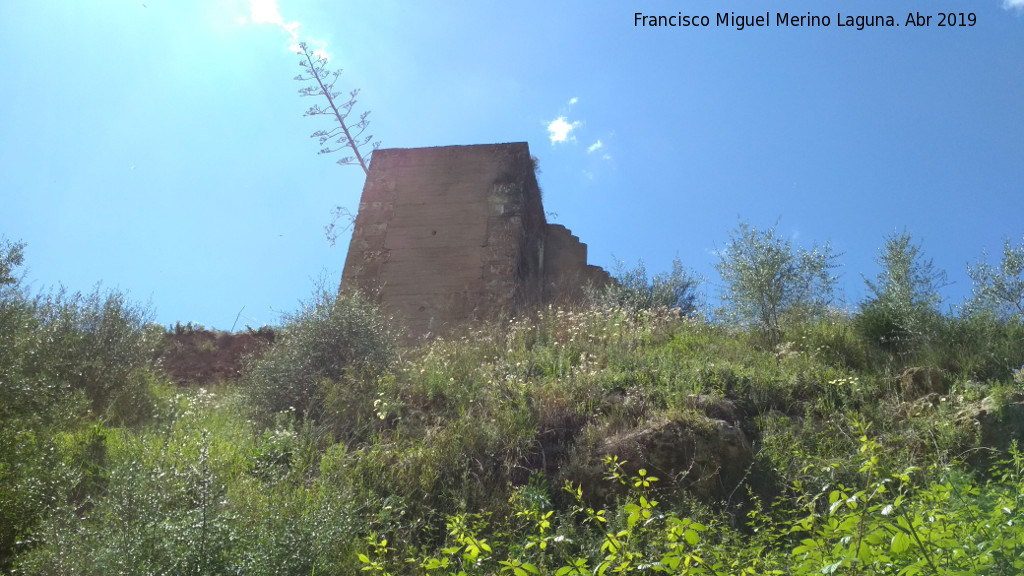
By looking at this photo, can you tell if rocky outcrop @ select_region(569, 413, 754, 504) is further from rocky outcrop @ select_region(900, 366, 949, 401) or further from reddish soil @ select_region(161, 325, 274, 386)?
reddish soil @ select_region(161, 325, 274, 386)

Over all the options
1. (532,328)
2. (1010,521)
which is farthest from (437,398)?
(1010,521)

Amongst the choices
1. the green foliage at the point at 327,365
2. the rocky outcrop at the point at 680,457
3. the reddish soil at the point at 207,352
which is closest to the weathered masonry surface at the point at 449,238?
the reddish soil at the point at 207,352

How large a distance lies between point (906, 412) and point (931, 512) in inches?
98.6

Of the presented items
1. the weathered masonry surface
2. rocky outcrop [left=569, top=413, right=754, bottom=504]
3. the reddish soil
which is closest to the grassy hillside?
rocky outcrop [left=569, top=413, right=754, bottom=504]

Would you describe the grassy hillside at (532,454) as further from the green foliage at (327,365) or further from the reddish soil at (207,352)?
the reddish soil at (207,352)

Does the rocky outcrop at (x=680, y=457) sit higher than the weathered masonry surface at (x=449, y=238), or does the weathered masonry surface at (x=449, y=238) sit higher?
the weathered masonry surface at (x=449, y=238)

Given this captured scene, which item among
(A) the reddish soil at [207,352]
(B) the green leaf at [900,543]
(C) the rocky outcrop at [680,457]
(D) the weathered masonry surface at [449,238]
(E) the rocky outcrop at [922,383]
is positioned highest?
(D) the weathered masonry surface at [449,238]

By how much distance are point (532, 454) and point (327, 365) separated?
9.67 feet

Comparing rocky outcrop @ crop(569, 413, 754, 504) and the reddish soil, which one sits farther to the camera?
the reddish soil

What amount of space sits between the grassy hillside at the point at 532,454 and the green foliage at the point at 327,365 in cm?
3

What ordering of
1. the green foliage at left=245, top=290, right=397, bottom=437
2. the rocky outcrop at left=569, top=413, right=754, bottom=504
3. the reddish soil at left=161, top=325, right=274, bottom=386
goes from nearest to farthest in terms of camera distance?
A: the rocky outcrop at left=569, top=413, right=754, bottom=504
the green foliage at left=245, top=290, right=397, bottom=437
the reddish soil at left=161, top=325, right=274, bottom=386

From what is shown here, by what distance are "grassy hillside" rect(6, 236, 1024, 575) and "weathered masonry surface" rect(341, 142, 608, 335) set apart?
246cm

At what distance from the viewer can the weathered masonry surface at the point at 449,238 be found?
33.9ft

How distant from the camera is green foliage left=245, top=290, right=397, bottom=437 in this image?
5977 millimetres
